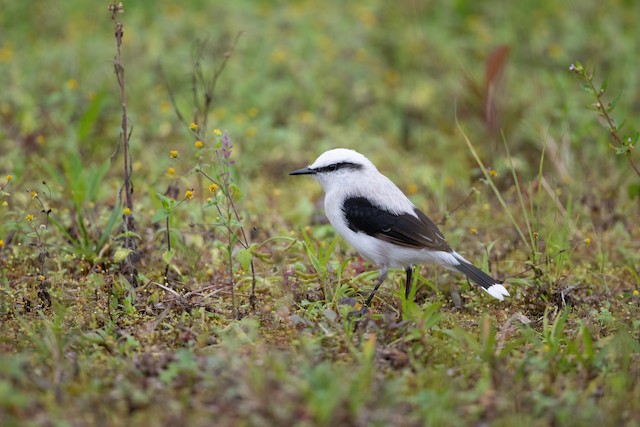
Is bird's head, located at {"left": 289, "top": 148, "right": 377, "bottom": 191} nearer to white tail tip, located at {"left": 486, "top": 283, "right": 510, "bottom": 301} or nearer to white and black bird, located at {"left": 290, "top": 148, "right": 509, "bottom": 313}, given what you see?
white and black bird, located at {"left": 290, "top": 148, "right": 509, "bottom": 313}

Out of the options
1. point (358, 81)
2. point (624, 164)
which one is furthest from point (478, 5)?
point (624, 164)

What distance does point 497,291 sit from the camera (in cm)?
536

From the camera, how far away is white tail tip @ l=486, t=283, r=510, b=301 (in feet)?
17.5

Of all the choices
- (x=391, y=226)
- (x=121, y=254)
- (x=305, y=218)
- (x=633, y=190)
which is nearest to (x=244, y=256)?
(x=121, y=254)

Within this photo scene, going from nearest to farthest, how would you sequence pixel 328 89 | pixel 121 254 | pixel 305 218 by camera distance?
pixel 121 254
pixel 305 218
pixel 328 89

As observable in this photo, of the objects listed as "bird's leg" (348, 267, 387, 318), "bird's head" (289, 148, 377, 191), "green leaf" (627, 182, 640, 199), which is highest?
"bird's head" (289, 148, 377, 191)

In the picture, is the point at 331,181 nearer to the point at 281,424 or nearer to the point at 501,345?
the point at 501,345

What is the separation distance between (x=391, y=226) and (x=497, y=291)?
0.82 metres

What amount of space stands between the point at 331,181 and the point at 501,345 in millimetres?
1780

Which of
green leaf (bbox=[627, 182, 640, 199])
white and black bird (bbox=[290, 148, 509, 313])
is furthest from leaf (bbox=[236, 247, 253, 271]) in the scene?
green leaf (bbox=[627, 182, 640, 199])

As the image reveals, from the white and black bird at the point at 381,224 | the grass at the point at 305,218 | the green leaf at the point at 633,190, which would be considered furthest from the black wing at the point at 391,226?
the green leaf at the point at 633,190

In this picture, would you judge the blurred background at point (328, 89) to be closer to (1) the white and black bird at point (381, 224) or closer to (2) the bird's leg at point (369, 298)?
(1) the white and black bird at point (381, 224)

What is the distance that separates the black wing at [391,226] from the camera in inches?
217

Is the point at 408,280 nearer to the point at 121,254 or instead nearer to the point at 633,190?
the point at 121,254
